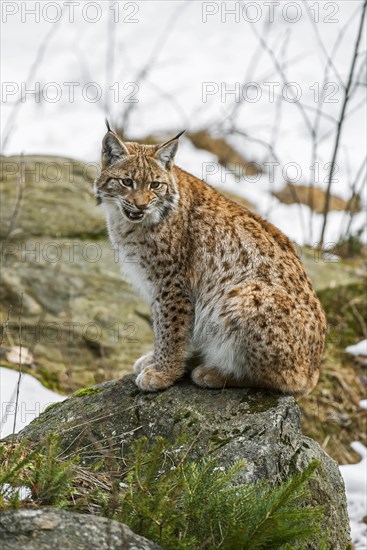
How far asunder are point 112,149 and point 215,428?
1725 millimetres

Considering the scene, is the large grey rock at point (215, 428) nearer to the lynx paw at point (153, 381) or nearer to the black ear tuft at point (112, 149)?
the lynx paw at point (153, 381)

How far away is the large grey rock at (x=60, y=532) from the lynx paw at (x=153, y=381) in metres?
1.83

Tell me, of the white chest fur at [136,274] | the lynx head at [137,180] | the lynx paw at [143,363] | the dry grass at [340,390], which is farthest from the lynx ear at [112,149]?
the dry grass at [340,390]

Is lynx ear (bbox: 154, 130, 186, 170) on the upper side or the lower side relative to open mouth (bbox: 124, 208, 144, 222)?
upper

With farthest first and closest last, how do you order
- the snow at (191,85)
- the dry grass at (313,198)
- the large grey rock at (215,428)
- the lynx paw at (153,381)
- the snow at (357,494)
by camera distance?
the snow at (191,85), the dry grass at (313,198), the snow at (357,494), the lynx paw at (153,381), the large grey rock at (215,428)

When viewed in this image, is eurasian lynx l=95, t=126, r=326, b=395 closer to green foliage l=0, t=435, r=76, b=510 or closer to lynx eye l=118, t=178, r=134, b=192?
lynx eye l=118, t=178, r=134, b=192

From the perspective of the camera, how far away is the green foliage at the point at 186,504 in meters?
3.21

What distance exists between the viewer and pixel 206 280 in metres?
5.03

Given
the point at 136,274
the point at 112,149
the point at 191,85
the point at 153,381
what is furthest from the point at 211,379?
the point at 191,85

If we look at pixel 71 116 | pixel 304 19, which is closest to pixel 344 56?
pixel 304 19

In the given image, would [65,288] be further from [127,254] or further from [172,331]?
[172,331]

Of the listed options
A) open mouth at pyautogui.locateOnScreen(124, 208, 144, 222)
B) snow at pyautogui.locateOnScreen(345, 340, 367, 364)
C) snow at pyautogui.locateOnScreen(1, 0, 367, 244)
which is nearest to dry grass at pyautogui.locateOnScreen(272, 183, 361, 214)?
snow at pyautogui.locateOnScreen(1, 0, 367, 244)

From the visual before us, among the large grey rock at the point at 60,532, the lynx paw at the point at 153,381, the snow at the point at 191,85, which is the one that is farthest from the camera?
the snow at the point at 191,85

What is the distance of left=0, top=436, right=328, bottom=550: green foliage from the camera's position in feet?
10.5
